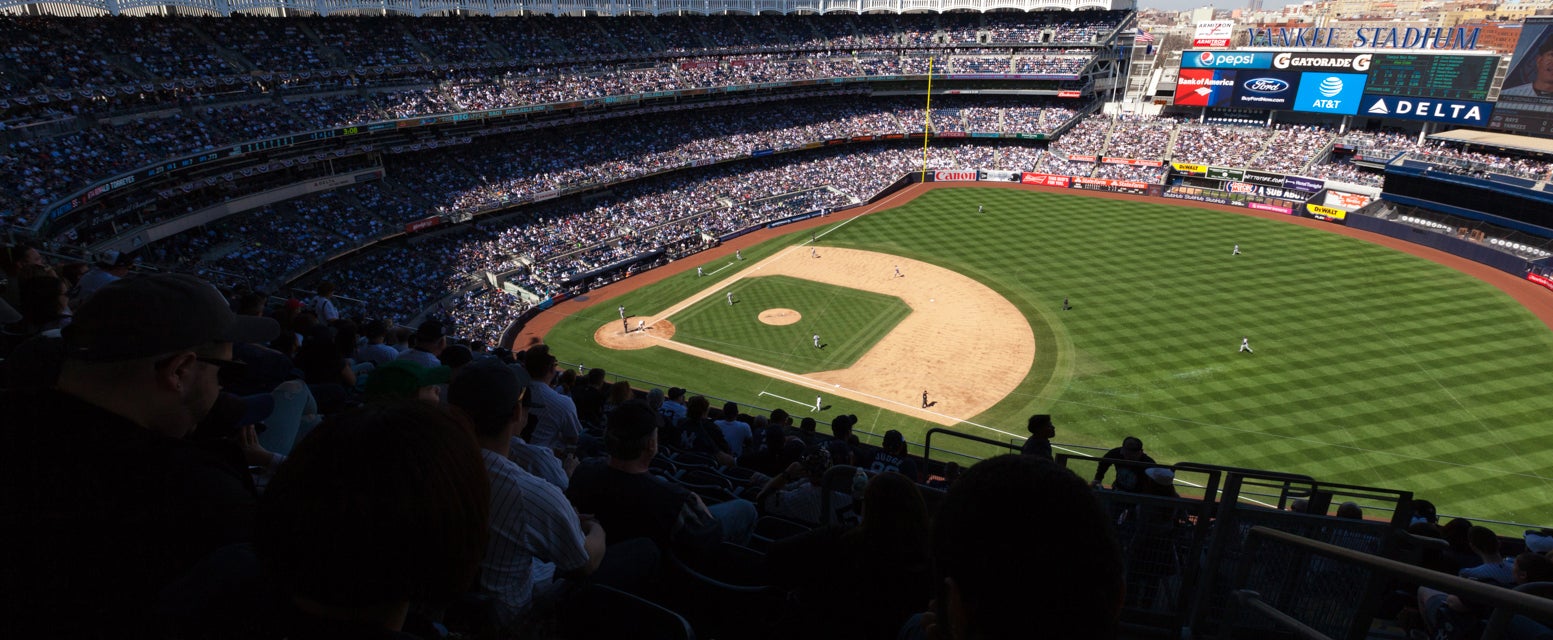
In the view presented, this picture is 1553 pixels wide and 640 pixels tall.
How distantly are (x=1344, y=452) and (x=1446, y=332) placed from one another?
46.3ft

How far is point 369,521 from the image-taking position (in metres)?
1.70

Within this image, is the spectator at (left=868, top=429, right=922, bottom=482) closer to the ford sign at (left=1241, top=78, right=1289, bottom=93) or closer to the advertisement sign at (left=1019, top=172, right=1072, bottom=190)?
the advertisement sign at (left=1019, top=172, right=1072, bottom=190)

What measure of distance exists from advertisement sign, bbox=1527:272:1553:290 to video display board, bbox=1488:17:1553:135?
13.1 m

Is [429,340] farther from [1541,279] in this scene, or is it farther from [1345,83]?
[1345,83]

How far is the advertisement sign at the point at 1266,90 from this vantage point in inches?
2143

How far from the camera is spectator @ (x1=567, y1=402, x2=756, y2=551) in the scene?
4.20 m

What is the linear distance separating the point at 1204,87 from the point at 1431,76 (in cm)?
1380

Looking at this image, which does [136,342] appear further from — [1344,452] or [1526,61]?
[1526,61]

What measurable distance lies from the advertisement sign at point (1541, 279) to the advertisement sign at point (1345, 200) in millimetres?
10985

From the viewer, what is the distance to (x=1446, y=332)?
31.0 m

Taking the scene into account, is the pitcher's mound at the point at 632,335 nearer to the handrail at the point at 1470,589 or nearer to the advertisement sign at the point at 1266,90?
the handrail at the point at 1470,589

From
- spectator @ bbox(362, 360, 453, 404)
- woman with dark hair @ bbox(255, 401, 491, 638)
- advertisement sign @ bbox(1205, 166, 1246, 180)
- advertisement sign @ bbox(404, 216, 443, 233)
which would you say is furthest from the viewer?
advertisement sign @ bbox(1205, 166, 1246, 180)

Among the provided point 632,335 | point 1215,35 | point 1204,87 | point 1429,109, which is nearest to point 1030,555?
point 632,335

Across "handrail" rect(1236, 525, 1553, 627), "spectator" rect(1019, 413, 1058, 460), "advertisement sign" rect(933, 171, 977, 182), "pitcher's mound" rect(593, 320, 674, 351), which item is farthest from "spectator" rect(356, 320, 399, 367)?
"advertisement sign" rect(933, 171, 977, 182)
